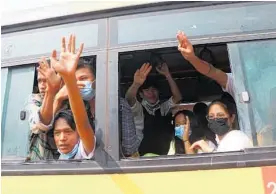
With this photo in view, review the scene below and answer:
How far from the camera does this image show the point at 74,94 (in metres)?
2.26

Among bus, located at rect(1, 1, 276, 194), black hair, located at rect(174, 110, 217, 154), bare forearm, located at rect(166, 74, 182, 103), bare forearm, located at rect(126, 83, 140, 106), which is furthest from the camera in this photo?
bare forearm, located at rect(166, 74, 182, 103)

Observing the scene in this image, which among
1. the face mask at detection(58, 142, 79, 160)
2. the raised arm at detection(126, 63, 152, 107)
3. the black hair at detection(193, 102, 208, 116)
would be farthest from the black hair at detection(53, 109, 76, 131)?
the black hair at detection(193, 102, 208, 116)

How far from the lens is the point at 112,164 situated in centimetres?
225

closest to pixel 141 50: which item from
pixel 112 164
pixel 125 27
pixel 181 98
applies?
pixel 125 27

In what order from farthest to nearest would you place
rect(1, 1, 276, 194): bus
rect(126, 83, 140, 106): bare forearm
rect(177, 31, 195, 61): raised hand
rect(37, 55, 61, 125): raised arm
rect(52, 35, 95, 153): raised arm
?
1. rect(126, 83, 140, 106): bare forearm
2. rect(37, 55, 61, 125): raised arm
3. rect(177, 31, 195, 61): raised hand
4. rect(52, 35, 95, 153): raised arm
5. rect(1, 1, 276, 194): bus

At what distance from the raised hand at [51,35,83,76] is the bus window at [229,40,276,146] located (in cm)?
96

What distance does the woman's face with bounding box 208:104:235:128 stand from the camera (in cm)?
260

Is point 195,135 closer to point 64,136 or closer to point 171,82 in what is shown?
point 171,82

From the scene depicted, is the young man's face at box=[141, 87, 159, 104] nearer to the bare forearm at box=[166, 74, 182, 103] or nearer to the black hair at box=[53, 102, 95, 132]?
the bare forearm at box=[166, 74, 182, 103]

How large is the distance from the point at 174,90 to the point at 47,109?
3.98 ft

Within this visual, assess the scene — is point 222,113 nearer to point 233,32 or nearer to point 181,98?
point 233,32

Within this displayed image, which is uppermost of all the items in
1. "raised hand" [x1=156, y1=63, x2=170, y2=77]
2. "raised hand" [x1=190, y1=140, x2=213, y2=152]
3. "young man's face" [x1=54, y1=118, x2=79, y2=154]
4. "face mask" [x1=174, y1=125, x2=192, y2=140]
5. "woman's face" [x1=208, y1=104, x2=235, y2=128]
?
"raised hand" [x1=156, y1=63, x2=170, y2=77]

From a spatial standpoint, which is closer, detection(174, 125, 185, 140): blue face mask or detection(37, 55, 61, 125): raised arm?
detection(37, 55, 61, 125): raised arm

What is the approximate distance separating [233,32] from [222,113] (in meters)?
0.55
